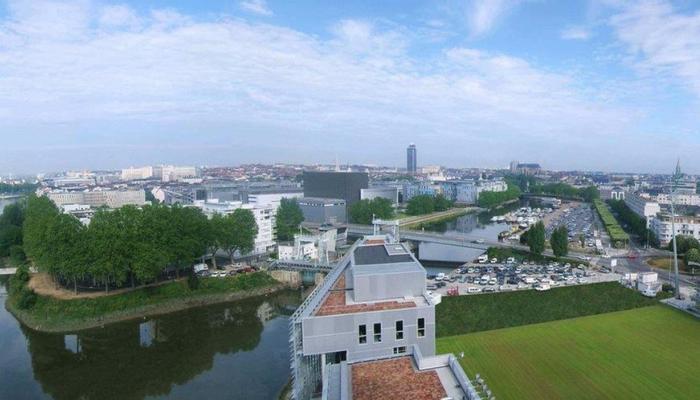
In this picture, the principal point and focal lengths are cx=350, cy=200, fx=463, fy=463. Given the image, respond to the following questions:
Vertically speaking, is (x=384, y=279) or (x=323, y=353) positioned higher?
(x=384, y=279)

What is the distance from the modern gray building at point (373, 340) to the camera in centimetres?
873

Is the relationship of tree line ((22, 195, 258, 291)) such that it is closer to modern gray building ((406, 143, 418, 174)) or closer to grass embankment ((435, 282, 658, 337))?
grass embankment ((435, 282, 658, 337))

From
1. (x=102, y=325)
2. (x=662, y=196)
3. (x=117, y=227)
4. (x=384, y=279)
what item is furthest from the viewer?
(x=662, y=196)

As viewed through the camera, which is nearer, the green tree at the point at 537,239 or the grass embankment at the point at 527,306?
the grass embankment at the point at 527,306

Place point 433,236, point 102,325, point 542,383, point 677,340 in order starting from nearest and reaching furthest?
point 542,383 < point 677,340 < point 102,325 < point 433,236

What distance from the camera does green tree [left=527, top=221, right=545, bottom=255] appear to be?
Answer: 32.1 metres

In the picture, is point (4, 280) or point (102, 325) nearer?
point (102, 325)

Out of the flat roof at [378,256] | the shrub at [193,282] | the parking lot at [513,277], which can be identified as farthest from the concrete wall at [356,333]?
the shrub at [193,282]

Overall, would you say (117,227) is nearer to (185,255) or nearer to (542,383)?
(185,255)

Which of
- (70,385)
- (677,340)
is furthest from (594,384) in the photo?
(70,385)

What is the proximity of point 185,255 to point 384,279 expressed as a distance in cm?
1769

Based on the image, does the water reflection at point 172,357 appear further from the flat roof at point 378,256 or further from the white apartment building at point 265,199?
the white apartment building at point 265,199

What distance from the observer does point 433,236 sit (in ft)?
127

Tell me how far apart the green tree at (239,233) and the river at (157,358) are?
6.60 m
